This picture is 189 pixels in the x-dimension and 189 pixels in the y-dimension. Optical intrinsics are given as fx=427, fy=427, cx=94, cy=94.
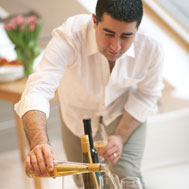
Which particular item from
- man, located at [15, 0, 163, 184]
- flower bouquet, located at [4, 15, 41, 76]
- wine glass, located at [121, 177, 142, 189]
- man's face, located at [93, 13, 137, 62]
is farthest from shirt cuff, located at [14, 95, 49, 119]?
flower bouquet, located at [4, 15, 41, 76]

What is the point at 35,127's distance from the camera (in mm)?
1435

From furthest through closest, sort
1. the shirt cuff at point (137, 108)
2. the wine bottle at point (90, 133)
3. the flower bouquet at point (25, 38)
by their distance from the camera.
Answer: the flower bouquet at point (25, 38)
the shirt cuff at point (137, 108)
the wine bottle at point (90, 133)

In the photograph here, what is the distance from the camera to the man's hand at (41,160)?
1191mm

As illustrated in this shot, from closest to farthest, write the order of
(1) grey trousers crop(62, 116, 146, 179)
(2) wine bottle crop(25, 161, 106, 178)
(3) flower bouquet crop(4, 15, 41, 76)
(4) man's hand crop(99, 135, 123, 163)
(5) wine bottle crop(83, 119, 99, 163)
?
1. (2) wine bottle crop(25, 161, 106, 178)
2. (5) wine bottle crop(83, 119, 99, 163)
3. (4) man's hand crop(99, 135, 123, 163)
4. (1) grey trousers crop(62, 116, 146, 179)
5. (3) flower bouquet crop(4, 15, 41, 76)

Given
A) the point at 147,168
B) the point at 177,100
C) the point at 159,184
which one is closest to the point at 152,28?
the point at 177,100

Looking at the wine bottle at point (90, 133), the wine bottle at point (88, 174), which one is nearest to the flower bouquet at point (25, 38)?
the wine bottle at point (90, 133)

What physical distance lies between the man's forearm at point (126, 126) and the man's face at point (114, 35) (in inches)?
19.0

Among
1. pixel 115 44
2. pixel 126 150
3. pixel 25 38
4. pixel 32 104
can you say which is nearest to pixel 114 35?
pixel 115 44

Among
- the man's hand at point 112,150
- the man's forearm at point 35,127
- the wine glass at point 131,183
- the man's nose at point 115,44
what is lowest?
the man's hand at point 112,150

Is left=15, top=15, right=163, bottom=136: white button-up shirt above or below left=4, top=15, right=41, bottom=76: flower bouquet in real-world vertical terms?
below

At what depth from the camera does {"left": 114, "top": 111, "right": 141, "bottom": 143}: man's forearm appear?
2.02 metres

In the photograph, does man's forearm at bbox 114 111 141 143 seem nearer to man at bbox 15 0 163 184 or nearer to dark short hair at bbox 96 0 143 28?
man at bbox 15 0 163 184

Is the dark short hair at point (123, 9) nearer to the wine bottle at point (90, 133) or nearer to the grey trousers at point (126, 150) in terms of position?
the wine bottle at point (90, 133)

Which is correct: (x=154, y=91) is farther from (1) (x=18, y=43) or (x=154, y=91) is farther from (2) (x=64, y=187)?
(1) (x=18, y=43)
